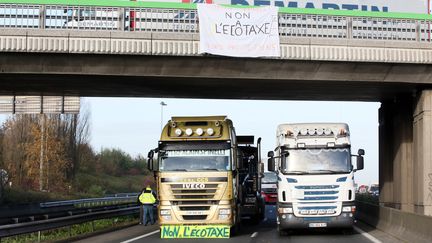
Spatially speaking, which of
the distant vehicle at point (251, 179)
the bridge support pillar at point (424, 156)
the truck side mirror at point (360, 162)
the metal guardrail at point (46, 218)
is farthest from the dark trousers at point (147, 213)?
the bridge support pillar at point (424, 156)

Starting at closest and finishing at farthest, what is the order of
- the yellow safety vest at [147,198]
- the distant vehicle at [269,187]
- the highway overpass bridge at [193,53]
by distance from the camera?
the highway overpass bridge at [193,53] → the yellow safety vest at [147,198] → the distant vehicle at [269,187]

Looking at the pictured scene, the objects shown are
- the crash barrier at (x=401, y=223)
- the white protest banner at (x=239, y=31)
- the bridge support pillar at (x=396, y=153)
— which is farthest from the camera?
the bridge support pillar at (x=396, y=153)

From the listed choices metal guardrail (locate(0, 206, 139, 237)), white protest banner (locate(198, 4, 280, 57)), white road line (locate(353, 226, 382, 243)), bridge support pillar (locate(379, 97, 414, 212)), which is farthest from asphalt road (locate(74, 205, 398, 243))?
bridge support pillar (locate(379, 97, 414, 212))

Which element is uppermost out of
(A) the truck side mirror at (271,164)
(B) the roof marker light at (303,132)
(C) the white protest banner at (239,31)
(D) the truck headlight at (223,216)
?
(C) the white protest banner at (239,31)

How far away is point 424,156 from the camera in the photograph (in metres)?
23.5

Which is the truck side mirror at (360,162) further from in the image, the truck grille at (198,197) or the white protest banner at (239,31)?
the white protest banner at (239,31)

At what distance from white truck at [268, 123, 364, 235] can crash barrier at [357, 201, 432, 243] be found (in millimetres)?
1438

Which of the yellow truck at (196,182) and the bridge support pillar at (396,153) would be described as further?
the bridge support pillar at (396,153)

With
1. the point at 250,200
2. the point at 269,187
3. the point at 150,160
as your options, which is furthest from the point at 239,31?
the point at 269,187

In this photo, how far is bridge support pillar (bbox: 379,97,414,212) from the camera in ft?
92.6

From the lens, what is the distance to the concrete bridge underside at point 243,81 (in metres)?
21.5

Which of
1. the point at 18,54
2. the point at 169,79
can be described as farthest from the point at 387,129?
the point at 18,54

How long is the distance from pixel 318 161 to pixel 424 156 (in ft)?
21.7

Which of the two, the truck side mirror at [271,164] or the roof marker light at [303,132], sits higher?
the roof marker light at [303,132]
